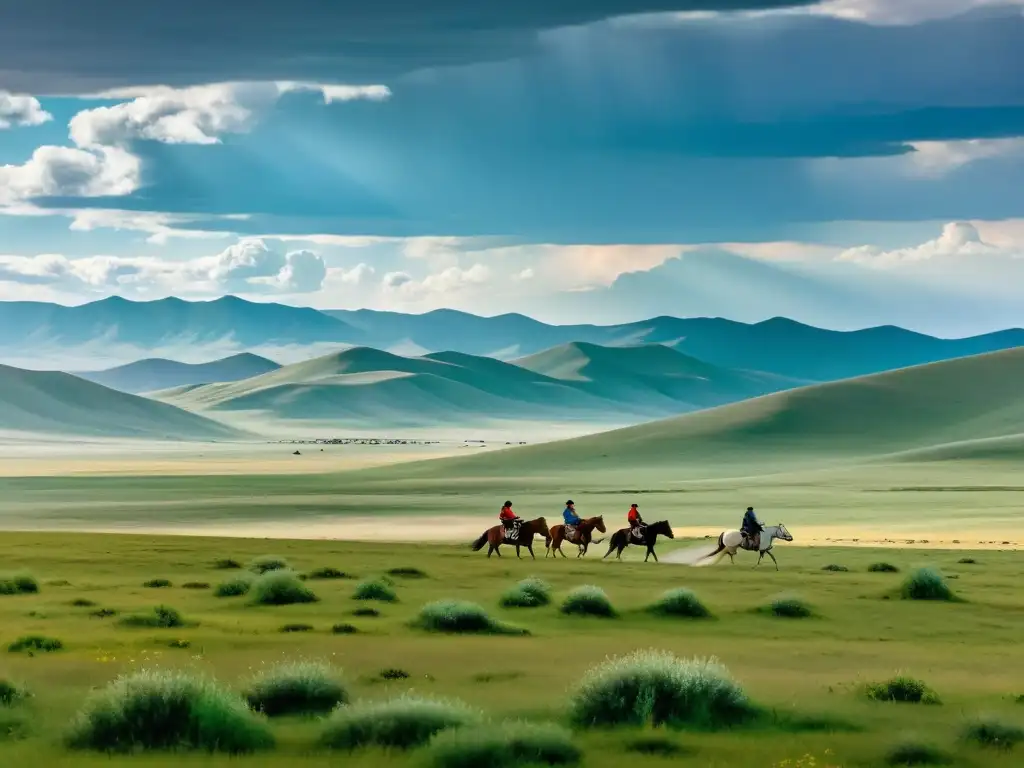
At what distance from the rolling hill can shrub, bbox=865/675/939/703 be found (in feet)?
341

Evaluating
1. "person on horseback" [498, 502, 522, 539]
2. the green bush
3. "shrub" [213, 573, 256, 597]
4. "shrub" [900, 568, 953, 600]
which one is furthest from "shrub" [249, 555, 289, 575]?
the green bush

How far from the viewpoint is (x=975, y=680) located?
2094 centimetres

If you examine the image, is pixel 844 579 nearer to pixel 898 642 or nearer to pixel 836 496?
pixel 898 642

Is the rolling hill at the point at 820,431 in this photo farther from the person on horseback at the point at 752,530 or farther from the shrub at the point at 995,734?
the shrub at the point at 995,734

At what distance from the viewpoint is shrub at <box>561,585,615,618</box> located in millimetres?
28719

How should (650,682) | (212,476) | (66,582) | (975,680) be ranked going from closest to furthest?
(650,682), (975,680), (66,582), (212,476)

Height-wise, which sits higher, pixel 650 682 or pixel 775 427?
pixel 775 427

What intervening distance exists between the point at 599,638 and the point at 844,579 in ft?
42.5

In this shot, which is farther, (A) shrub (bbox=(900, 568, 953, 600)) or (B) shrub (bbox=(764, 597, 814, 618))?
(A) shrub (bbox=(900, 568, 953, 600))

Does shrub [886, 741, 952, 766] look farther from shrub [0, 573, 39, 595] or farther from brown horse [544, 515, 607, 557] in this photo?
brown horse [544, 515, 607, 557]

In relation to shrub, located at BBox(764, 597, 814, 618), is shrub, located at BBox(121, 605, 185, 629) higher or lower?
lower

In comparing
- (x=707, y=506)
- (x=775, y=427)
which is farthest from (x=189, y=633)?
(x=775, y=427)

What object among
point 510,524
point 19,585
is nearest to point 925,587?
point 510,524

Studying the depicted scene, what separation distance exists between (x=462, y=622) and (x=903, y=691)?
9233mm
